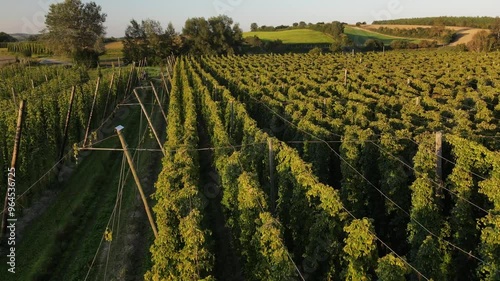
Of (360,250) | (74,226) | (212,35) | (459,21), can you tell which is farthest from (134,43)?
(459,21)

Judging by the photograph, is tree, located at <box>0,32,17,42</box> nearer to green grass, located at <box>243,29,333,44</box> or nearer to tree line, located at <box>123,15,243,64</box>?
tree line, located at <box>123,15,243,64</box>

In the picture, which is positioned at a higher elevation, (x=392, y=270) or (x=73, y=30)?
(x=73, y=30)

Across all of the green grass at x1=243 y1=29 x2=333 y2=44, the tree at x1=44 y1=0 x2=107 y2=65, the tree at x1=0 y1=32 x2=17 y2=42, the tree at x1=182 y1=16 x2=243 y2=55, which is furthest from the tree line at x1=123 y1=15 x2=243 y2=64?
the tree at x1=0 y1=32 x2=17 y2=42

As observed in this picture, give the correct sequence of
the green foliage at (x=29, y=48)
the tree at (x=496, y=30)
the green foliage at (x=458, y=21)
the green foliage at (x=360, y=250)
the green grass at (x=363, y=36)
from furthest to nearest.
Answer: the green foliage at (x=458, y=21)
the green grass at (x=363, y=36)
the green foliage at (x=29, y=48)
the tree at (x=496, y=30)
the green foliage at (x=360, y=250)

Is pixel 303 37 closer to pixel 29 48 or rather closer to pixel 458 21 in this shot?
pixel 458 21

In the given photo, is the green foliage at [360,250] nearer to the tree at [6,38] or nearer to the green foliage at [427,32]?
the green foliage at [427,32]

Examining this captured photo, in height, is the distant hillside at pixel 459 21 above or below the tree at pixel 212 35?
above

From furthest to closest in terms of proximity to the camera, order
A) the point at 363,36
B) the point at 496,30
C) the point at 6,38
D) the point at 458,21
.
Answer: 1. the point at 458,21
2. the point at 363,36
3. the point at 6,38
4. the point at 496,30

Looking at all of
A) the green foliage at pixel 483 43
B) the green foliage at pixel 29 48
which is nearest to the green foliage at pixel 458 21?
the green foliage at pixel 483 43
